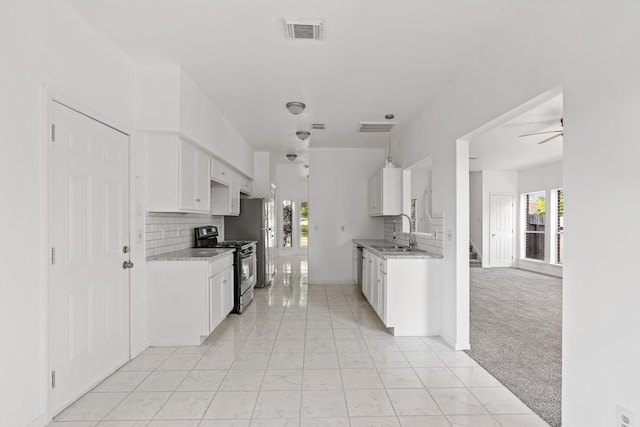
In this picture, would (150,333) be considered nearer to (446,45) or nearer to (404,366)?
(404,366)

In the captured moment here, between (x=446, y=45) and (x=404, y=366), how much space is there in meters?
→ 2.74

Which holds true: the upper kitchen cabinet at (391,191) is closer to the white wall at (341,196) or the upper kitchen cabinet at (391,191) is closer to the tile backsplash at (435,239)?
the tile backsplash at (435,239)

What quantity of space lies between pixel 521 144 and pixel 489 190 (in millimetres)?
3017

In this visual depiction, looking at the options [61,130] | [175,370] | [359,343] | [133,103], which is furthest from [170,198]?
[359,343]

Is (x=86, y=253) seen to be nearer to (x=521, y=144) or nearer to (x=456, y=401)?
(x=456, y=401)

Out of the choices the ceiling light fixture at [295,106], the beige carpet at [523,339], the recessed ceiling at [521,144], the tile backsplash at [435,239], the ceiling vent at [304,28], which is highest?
the ceiling vent at [304,28]

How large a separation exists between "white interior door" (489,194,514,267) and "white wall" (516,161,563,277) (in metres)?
0.21

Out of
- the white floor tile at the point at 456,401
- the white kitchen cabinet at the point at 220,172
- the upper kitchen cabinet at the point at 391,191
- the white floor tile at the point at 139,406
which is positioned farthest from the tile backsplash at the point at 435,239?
the white floor tile at the point at 139,406

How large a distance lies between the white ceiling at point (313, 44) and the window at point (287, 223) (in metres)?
7.50

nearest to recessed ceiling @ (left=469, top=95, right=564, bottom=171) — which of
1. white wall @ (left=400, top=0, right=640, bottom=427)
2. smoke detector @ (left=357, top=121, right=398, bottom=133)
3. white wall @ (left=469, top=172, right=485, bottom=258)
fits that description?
white wall @ (left=469, top=172, right=485, bottom=258)

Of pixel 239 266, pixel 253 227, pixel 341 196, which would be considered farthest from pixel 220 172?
pixel 341 196

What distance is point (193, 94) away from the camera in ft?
11.5

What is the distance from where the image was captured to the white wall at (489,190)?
8.74 m

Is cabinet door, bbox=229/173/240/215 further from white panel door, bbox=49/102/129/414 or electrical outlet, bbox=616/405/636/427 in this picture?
electrical outlet, bbox=616/405/636/427
